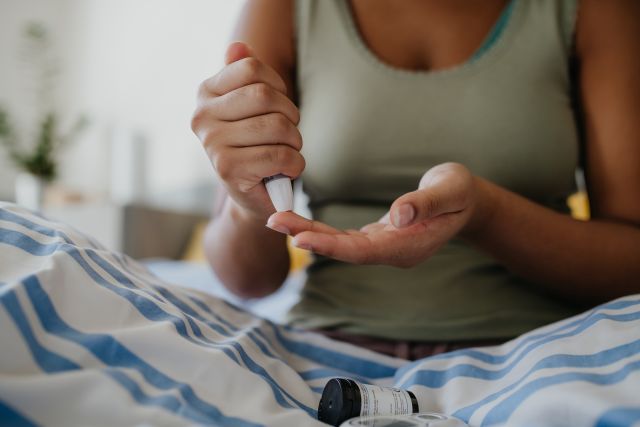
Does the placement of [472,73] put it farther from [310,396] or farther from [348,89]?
[310,396]

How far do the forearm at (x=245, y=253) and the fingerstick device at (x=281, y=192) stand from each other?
Result: 11 centimetres

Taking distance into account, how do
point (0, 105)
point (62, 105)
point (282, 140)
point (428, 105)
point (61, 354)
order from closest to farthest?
point (61, 354) < point (282, 140) < point (428, 105) < point (0, 105) < point (62, 105)

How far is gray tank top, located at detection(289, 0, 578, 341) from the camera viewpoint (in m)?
0.64

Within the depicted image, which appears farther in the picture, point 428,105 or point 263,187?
point 428,105

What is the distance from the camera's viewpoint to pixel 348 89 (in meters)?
0.70

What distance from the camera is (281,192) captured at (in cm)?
46

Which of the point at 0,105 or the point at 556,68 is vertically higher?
the point at 556,68

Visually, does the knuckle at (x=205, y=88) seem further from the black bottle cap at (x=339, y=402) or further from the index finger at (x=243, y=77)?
the black bottle cap at (x=339, y=402)

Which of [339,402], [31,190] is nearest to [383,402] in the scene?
[339,402]

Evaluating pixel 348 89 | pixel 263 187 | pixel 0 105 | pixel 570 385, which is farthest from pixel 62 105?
pixel 570 385

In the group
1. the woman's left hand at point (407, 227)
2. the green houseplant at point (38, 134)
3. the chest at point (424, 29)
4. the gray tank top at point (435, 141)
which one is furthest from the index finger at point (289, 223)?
the green houseplant at point (38, 134)

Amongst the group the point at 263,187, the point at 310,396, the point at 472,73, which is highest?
the point at 472,73

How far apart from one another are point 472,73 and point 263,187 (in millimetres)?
340

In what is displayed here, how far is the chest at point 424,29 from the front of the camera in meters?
0.73
